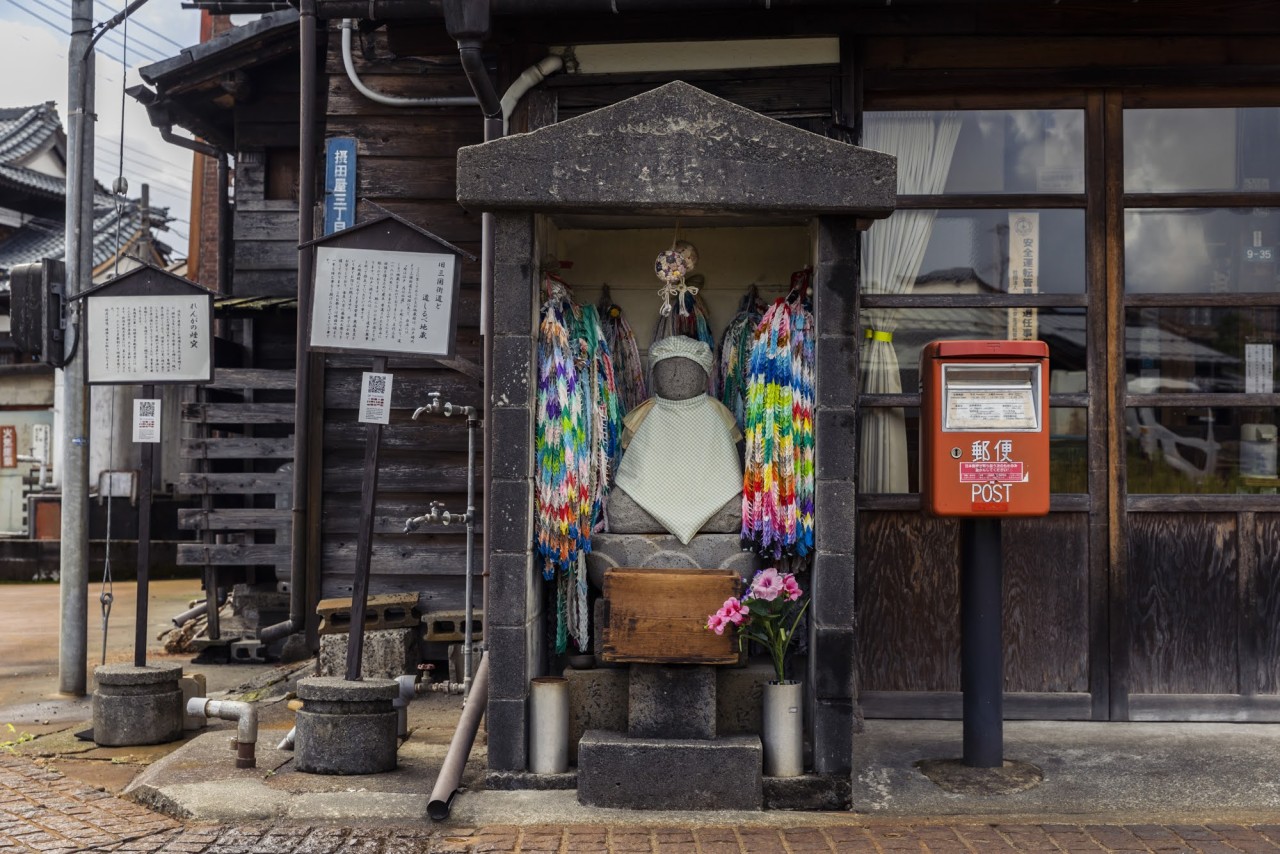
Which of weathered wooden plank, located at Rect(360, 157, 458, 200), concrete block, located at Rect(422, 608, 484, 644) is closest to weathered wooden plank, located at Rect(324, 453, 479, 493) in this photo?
concrete block, located at Rect(422, 608, 484, 644)

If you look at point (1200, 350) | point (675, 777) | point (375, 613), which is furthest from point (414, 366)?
point (1200, 350)

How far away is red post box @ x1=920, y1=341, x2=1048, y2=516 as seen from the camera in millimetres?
5758

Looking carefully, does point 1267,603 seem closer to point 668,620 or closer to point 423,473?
point 668,620

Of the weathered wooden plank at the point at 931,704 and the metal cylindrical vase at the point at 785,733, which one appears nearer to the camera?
the metal cylindrical vase at the point at 785,733

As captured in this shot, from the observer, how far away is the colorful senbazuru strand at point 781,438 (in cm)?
593

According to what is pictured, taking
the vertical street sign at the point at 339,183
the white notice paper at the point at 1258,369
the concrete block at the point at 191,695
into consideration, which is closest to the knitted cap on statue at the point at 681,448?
the concrete block at the point at 191,695

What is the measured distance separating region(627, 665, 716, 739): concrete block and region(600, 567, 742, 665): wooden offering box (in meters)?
0.07

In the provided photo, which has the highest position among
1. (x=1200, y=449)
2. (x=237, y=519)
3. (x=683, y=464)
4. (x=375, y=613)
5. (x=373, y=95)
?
(x=373, y=95)

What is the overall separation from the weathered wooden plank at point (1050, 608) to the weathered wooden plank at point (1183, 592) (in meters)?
0.29

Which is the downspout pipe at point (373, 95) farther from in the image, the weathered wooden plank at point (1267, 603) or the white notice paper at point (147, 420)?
the weathered wooden plank at point (1267, 603)

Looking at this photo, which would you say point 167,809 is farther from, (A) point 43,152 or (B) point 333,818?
(A) point 43,152

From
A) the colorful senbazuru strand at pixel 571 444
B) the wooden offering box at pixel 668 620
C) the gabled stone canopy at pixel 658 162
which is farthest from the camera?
the colorful senbazuru strand at pixel 571 444

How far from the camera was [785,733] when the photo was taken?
561cm

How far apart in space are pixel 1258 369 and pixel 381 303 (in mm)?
5012
